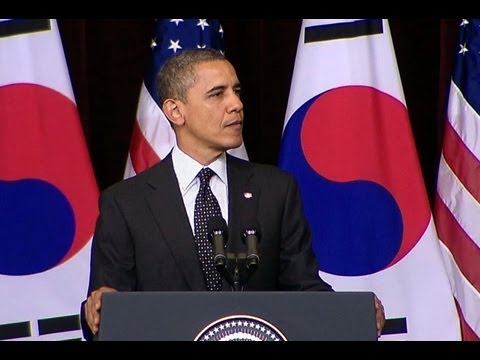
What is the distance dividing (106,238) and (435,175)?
1492 mm

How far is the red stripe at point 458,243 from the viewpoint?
11.8 ft

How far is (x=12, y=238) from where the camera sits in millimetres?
3447

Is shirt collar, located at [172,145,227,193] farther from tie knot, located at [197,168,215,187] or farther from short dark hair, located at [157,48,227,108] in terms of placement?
short dark hair, located at [157,48,227,108]

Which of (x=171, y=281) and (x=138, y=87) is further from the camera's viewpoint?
(x=138, y=87)

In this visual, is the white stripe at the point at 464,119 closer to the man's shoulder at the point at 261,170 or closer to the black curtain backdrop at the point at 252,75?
the black curtain backdrop at the point at 252,75

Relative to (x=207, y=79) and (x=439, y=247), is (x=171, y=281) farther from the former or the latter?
(x=439, y=247)

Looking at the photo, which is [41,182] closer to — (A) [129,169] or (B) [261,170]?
(A) [129,169]

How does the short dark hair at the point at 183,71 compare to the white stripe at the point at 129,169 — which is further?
the white stripe at the point at 129,169

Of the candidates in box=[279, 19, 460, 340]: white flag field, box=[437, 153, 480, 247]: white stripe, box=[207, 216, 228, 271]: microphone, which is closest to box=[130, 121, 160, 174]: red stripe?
box=[279, 19, 460, 340]: white flag field

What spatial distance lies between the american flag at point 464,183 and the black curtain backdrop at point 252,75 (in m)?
0.19

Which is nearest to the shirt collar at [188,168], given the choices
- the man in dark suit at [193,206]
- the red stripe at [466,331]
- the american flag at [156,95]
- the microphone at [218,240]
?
the man in dark suit at [193,206]

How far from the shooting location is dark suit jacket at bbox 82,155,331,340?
9.03ft

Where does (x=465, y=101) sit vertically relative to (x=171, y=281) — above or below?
above
